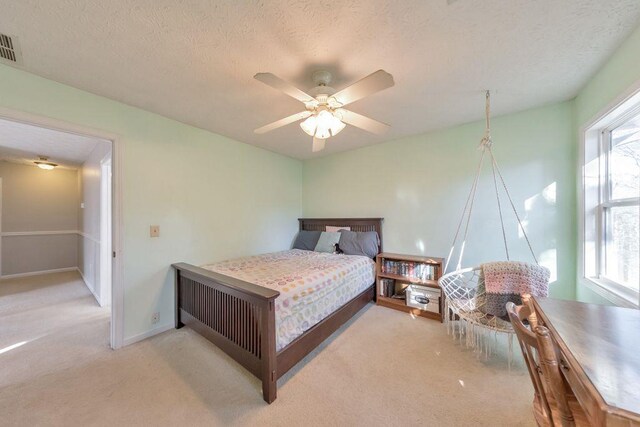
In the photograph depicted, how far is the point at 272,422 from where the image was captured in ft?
4.52

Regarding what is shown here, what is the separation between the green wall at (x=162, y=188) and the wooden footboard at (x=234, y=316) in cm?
27

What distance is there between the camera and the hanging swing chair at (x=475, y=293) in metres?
1.91

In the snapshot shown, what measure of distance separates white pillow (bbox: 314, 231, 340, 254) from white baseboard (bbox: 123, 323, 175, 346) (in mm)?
2108

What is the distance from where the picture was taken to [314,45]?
1.45m

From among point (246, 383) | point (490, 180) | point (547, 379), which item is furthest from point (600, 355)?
point (490, 180)

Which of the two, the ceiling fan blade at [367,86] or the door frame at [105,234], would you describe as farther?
the door frame at [105,234]

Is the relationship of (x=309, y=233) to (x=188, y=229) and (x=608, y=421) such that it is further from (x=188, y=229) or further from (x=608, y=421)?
(x=608, y=421)

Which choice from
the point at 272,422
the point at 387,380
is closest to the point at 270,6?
the point at 272,422

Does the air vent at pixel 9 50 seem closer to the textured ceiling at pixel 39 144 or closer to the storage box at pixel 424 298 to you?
the textured ceiling at pixel 39 144

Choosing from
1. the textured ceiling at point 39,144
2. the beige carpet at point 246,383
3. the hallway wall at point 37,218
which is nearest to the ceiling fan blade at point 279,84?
the beige carpet at point 246,383

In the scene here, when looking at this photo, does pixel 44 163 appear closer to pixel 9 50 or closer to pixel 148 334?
pixel 9 50

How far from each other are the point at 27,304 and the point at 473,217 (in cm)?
601

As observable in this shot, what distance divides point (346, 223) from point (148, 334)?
2.83 m

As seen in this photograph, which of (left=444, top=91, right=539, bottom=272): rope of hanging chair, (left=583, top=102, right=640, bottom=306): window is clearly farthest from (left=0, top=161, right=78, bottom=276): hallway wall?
(left=583, top=102, right=640, bottom=306): window
